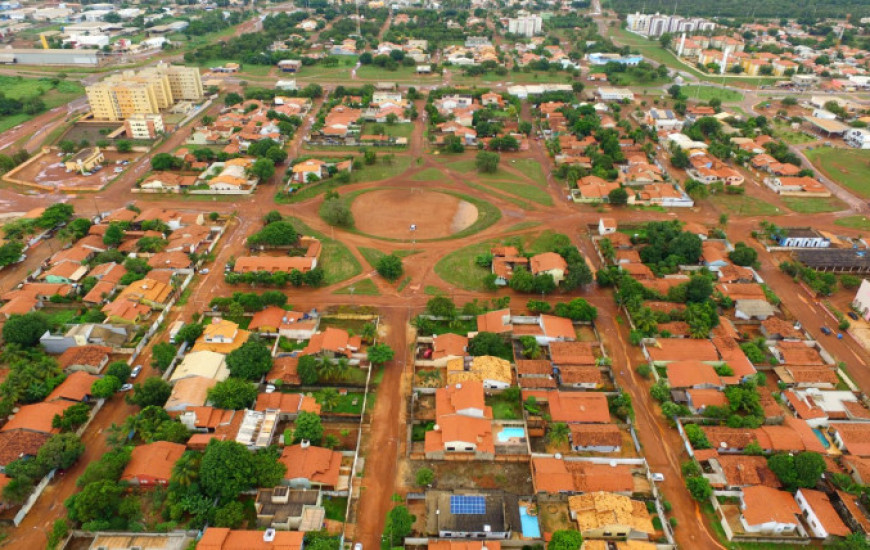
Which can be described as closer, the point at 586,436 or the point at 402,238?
the point at 586,436

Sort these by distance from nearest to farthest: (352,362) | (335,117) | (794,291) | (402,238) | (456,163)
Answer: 1. (352,362)
2. (794,291)
3. (402,238)
4. (456,163)
5. (335,117)

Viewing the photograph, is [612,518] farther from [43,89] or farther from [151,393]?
[43,89]

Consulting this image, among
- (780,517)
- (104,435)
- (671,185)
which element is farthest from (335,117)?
(780,517)

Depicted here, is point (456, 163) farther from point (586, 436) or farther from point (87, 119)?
point (87, 119)

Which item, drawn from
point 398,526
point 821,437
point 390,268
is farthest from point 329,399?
point 821,437

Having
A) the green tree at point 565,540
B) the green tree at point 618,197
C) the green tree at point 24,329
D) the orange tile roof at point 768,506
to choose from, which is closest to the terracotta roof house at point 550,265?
the green tree at point 618,197

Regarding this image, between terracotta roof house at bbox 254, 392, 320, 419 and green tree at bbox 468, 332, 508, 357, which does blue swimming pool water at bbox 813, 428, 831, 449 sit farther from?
terracotta roof house at bbox 254, 392, 320, 419

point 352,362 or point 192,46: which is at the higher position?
point 192,46

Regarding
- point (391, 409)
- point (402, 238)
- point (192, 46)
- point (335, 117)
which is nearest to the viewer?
point (391, 409)
